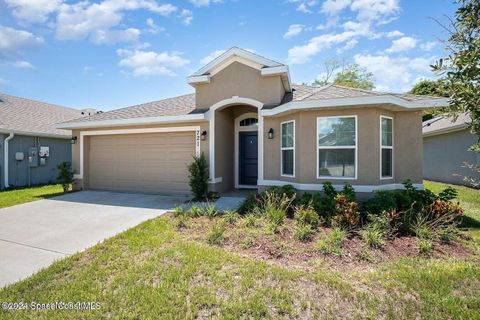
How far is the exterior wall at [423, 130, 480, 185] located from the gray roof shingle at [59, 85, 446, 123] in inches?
286

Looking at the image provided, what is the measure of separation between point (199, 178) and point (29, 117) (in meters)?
13.3

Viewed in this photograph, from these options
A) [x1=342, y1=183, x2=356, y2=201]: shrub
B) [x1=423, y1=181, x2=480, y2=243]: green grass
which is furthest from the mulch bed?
[x1=423, y1=181, x2=480, y2=243]: green grass

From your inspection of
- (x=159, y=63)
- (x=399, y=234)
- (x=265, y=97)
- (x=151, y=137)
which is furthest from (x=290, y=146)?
(x=159, y=63)

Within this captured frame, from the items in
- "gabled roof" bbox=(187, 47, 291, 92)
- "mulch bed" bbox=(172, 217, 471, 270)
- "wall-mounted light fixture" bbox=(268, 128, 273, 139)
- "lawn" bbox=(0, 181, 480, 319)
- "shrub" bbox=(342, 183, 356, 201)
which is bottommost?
"lawn" bbox=(0, 181, 480, 319)

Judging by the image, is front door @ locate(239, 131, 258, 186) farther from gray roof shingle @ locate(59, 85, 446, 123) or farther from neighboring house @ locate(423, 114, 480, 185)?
neighboring house @ locate(423, 114, 480, 185)

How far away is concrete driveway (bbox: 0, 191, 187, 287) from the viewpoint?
A: 4355mm

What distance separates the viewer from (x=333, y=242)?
15.1 ft

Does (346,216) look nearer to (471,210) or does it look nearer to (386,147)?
(386,147)

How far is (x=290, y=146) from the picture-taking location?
7.75 metres

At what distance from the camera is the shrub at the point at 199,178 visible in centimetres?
841

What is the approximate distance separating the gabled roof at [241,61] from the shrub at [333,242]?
5547 millimetres

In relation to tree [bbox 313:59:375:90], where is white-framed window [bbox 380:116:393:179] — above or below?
below

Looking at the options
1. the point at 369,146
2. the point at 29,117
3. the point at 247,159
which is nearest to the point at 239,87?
the point at 247,159

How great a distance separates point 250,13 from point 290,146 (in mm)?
5051
